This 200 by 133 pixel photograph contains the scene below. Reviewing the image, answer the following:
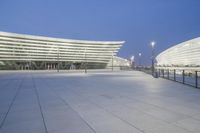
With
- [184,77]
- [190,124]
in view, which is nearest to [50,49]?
[184,77]

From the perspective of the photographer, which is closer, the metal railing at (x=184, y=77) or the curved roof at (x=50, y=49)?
the metal railing at (x=184, y=77)

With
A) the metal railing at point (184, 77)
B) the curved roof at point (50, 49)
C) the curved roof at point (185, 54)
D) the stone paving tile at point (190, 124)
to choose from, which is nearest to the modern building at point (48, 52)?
the curved roof at point (50, 49)

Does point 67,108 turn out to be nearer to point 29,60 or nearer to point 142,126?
point 142,126

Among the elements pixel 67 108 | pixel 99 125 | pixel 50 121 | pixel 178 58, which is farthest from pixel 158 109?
pixel 178 58

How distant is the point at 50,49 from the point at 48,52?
2.06 metres

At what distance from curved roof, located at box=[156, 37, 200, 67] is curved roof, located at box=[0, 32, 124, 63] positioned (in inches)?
1776

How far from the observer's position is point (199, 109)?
5.60 metres

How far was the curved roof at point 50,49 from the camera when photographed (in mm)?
A: 92762

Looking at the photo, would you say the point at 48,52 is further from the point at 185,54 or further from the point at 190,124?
the point at 190,124

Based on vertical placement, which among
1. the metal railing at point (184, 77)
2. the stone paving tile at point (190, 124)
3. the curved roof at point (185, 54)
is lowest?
the stone paving tile at point (190, 124)

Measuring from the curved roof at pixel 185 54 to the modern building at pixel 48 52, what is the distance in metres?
45.2

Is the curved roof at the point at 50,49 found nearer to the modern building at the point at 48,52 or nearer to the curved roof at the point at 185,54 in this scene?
the modern building at the point at 48,52

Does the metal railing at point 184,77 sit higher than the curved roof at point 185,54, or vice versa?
the curved roof at point 185,54

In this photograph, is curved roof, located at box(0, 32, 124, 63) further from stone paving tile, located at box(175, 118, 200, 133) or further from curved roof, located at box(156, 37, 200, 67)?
stone paving tile, located at box(175, 118, 200, 133)
